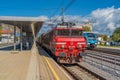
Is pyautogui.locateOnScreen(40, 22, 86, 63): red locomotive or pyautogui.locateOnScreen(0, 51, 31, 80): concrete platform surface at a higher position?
pyautogui.locateOnScreen(40, 22, 86, 63): red locomotive

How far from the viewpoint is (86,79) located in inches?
484

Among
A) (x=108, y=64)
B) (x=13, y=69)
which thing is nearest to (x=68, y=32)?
(x=108, y=64)

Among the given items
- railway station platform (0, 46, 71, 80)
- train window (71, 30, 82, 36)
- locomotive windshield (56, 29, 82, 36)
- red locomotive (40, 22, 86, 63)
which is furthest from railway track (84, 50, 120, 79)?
railway station platform (0, 46, 71, 80)

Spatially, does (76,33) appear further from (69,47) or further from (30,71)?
(30,71)

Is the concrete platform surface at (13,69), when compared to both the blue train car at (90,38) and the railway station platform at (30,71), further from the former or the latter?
the blue train car at (90,38)

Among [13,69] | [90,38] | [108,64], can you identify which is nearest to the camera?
[13,69]

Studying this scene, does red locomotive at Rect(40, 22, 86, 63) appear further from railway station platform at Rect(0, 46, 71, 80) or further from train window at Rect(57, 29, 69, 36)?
railway station platform at Rect(0, 46, 71, 80)

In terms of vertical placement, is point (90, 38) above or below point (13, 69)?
above

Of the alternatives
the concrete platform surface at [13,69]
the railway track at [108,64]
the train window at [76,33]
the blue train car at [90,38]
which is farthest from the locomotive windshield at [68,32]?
the blue train car at [90,38]

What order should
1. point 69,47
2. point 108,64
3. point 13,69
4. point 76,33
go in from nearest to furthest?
point 13,69
point 108,64
point 69,47
point 76,33

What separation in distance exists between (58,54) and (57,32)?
1955 millimetres

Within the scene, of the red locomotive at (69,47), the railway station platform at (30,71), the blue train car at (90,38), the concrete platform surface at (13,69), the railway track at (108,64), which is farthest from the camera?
the blue train car at (90,38)

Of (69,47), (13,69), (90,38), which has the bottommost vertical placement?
(13,69)

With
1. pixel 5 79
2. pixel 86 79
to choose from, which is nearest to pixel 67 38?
pixel 86 79
